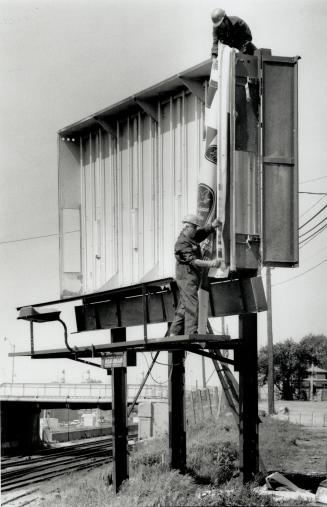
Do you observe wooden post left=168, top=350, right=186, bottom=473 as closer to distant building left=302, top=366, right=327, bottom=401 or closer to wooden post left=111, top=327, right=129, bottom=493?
wooden post left=111, top=327, right=129, bottom=493

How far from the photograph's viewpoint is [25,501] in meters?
17.3

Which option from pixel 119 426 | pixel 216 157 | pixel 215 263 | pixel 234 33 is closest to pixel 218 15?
pixel 234 33

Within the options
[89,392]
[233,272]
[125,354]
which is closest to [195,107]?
[233,272]

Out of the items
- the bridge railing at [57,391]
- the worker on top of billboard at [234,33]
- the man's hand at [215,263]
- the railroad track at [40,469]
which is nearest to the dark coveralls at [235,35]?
the worker on top of billboard at [234,33]

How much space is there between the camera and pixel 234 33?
32.9 ft

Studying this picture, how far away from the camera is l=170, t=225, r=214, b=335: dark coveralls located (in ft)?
31.4

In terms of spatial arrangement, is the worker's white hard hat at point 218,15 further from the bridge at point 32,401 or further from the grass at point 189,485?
the bridge at point 32,401

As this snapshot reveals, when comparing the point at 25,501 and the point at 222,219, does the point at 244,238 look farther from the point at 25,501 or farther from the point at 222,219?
the point at 25,501

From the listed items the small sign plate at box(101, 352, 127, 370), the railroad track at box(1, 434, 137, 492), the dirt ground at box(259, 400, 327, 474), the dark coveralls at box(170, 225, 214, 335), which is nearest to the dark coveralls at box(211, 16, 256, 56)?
the dark coveralls at box(170, 225, 214, 335)

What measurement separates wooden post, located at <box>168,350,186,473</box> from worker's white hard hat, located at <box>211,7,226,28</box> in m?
5.79

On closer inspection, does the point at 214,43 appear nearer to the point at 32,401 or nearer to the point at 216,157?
the point at 216,157

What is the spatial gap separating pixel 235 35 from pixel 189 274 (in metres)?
3.38

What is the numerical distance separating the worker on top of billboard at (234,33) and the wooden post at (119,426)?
6.11 metres

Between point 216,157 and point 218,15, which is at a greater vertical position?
point 218,15
